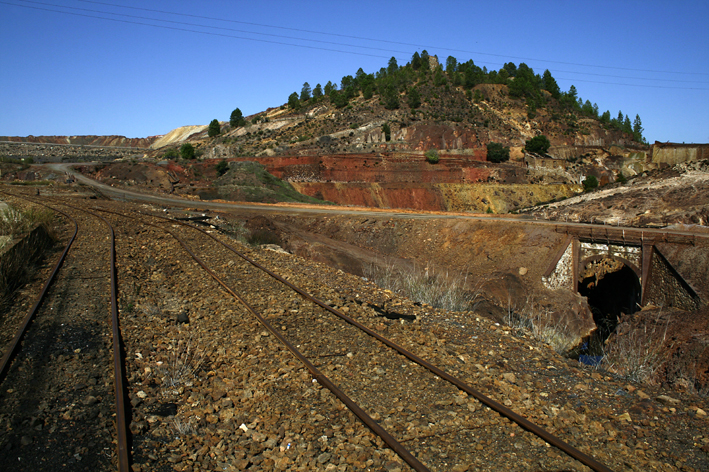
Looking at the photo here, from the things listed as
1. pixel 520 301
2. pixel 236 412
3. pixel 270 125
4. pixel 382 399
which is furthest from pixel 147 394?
pixel 270 125

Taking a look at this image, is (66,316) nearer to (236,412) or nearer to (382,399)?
(236,412)

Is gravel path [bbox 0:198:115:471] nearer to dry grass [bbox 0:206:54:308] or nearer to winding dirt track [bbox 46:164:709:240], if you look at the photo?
dry grass [bbox 0:206:54:308]

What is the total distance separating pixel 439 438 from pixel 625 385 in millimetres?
3222

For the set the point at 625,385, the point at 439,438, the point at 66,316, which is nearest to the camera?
the point at 439,438

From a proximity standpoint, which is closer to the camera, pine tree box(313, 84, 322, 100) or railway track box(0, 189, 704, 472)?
railway track box(0, 189, 704, 472)

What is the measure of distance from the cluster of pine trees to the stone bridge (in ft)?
236

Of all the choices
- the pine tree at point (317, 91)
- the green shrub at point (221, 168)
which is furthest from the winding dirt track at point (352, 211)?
the pine tree at point (317, 91)

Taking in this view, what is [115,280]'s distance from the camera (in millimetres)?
10391

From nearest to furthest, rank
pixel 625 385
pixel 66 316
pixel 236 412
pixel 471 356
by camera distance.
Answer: pixel 236 412 < pixel 625 385 < pixel 471 356 < pixel 66 316

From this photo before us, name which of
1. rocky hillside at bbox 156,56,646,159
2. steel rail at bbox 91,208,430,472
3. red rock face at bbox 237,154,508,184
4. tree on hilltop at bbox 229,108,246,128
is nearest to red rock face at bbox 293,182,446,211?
red rock face at bbox 237,154,508,184

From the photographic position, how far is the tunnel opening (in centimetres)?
1934

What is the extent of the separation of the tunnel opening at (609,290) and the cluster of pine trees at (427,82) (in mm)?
71259

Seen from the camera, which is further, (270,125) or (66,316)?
(270,125)

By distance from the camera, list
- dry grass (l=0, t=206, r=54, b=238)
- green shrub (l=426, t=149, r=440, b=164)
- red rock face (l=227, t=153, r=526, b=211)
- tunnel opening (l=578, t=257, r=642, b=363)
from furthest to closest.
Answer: green shrub (l=426, t=149, r=440, b=164), red rock face (l=227, t=153, r=526, b=211), tunnel opening (l=578, t=257, r=642, b=363), dry grass (l=0, t=206, r=54, b=238)
